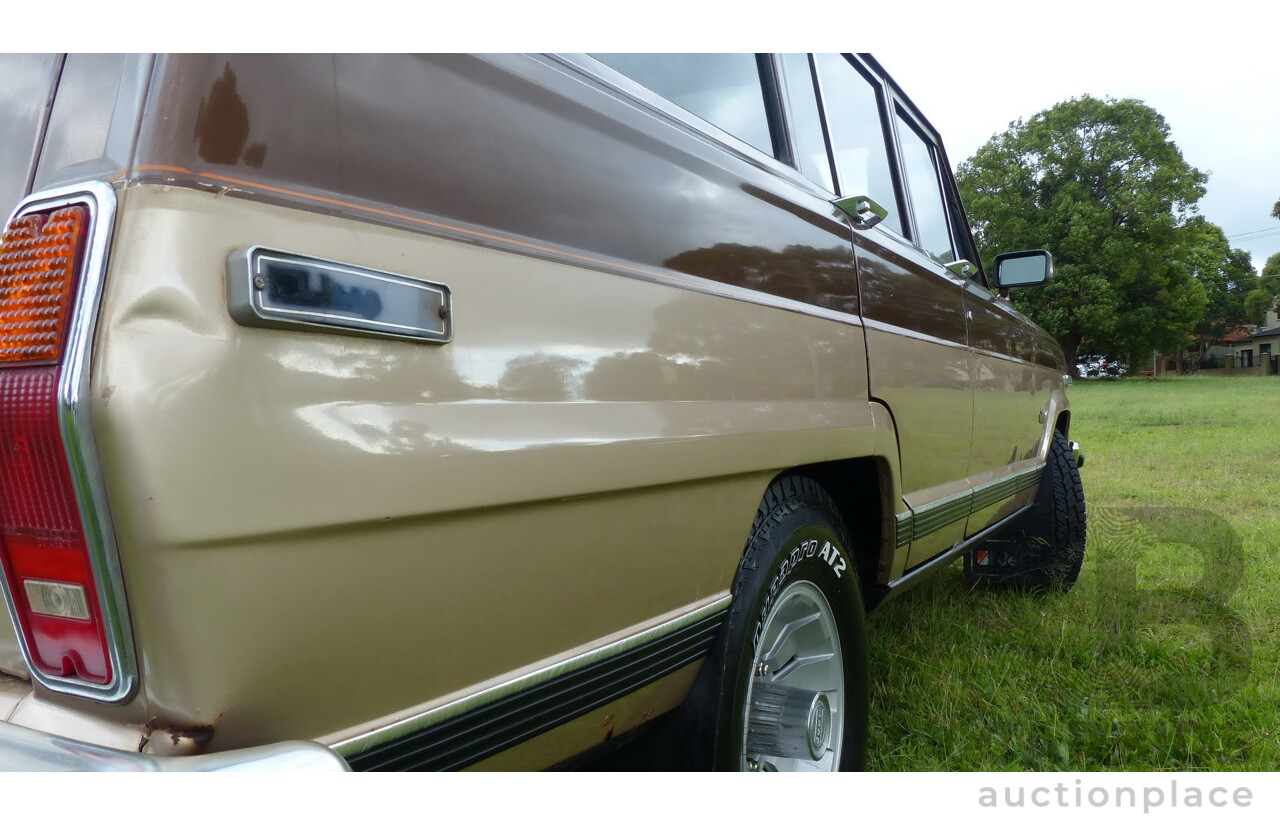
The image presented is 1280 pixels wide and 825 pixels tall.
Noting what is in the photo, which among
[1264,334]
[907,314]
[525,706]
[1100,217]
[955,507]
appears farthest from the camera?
[1264,334]

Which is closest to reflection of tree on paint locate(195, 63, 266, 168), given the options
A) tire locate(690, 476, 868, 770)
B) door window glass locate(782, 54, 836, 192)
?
tire locate(690, 476, 868, 770)

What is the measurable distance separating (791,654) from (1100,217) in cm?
3211

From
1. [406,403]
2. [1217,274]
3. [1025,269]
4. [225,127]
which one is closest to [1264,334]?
[1217,274]

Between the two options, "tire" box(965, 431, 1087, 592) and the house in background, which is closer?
"tire" box(965, 431, 1087, 592)

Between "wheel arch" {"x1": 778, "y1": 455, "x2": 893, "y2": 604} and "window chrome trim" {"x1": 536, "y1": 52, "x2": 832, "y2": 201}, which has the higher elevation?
"window chrome trim" {"x1": 536, "y1": 52, "x2": 832, "y2": 201}

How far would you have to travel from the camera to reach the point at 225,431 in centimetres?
78

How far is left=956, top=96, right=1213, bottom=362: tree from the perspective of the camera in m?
28.9

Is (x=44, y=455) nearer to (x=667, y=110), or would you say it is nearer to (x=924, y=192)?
(x=667, y=110)

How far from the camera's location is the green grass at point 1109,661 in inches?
95.8

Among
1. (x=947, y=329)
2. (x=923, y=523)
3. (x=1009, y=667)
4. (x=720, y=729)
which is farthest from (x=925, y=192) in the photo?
(x=720, y=729)

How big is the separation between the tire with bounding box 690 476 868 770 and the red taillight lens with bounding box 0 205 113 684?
1008mm

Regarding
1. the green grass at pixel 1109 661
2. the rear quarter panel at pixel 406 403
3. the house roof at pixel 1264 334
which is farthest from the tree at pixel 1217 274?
the rear quarter panel at pixel 406 403

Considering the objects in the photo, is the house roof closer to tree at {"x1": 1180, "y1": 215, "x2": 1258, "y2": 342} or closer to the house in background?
the house in background

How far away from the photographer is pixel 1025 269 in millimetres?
3629
